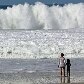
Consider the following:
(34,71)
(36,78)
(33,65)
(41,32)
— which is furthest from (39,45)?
(36,78)

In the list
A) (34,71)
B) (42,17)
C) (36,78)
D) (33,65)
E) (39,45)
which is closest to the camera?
(36,78)

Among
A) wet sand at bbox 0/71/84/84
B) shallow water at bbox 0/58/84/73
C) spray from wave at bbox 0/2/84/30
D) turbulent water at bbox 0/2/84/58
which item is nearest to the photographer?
wet sand at bbox 0/71/84/84

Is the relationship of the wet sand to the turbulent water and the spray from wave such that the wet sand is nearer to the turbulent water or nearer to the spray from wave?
the turbulent water

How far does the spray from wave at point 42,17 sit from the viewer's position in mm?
43344

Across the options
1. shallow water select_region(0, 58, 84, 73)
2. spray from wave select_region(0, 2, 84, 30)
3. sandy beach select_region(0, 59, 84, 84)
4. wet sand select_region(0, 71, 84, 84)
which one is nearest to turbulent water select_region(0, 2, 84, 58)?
spray from wave select_region(0, 2, 84, 30)

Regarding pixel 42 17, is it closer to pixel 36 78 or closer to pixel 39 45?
pixel 39 45

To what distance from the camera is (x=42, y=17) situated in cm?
4522

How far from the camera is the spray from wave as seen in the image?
142 feet

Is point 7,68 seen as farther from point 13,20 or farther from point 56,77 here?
point 13,20

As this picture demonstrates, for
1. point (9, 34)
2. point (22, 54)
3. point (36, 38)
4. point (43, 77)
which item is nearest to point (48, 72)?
point (43, 77)

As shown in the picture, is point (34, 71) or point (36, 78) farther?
point (34, 71)

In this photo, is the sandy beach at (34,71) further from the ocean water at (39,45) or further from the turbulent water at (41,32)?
the turbulent water at (41,32)

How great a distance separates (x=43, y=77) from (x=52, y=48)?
31.2ft

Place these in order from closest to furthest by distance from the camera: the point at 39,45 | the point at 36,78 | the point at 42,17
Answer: the point at 36,78, the point at 39,45, the point at 42,17
